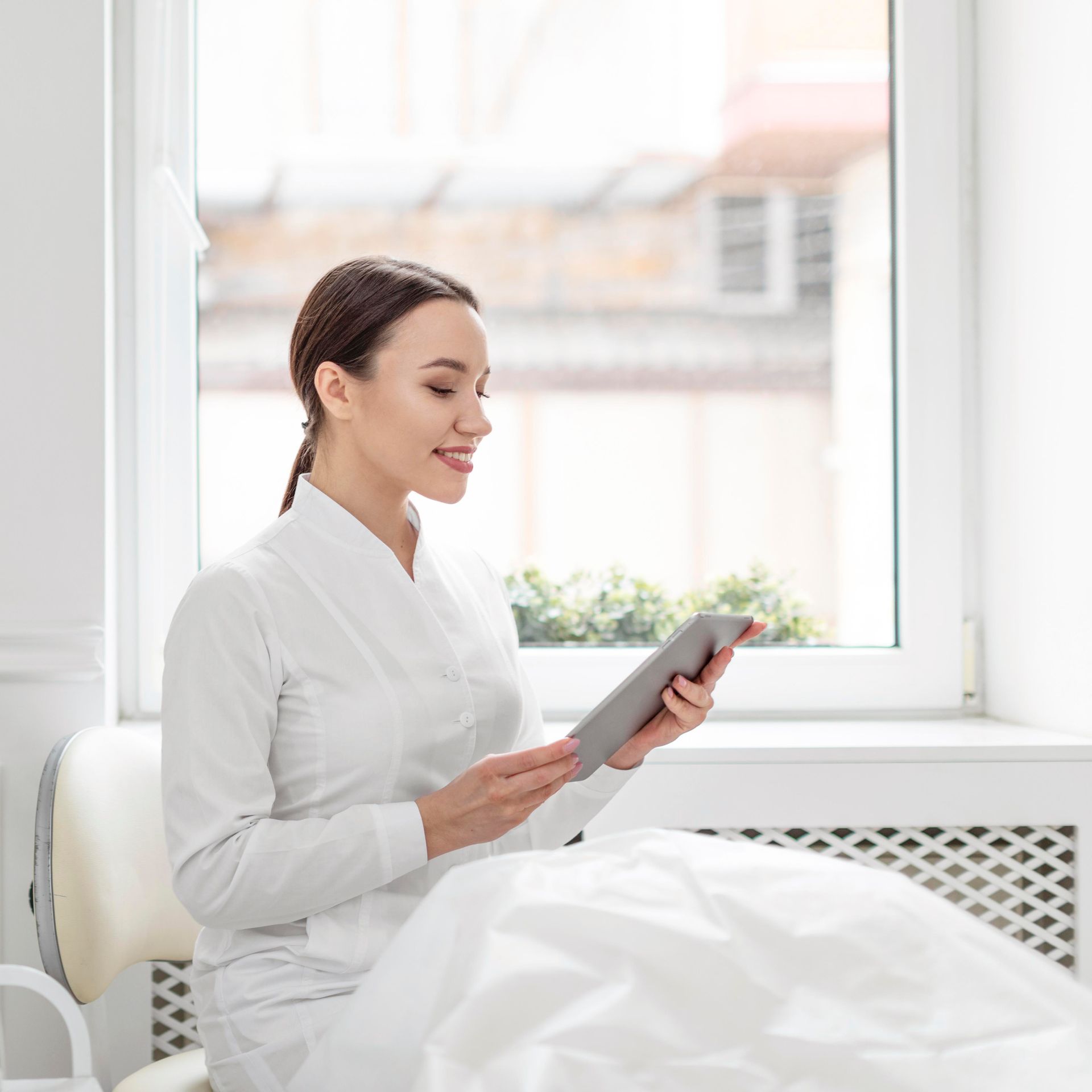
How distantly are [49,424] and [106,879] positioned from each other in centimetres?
70

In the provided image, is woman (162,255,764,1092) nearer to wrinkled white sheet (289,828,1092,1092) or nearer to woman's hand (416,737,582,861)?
woman's hand (416,737,582,861)

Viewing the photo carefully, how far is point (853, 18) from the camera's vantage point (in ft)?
6.48

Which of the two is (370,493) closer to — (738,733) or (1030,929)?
(738,733)

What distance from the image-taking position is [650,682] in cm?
119

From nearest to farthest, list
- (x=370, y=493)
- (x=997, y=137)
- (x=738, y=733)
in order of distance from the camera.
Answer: (x=370, y=493)
(x=738, y=733)
(x=997, y=137)

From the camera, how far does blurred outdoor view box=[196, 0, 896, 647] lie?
1932mm

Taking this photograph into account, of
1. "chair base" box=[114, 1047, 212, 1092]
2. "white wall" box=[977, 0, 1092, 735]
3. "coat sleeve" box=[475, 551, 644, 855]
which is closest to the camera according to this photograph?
"chair base" box=[114, 1047, 212, 1092]

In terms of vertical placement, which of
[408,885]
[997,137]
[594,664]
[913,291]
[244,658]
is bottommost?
[408,885]

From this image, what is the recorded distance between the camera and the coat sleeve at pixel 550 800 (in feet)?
4.41

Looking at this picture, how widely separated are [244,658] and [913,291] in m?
1.37

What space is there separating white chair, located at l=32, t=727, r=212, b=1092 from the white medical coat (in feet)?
0.42

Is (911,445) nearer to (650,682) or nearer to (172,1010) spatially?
(650,682)

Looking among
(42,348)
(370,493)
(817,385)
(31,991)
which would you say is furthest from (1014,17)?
(31,991)

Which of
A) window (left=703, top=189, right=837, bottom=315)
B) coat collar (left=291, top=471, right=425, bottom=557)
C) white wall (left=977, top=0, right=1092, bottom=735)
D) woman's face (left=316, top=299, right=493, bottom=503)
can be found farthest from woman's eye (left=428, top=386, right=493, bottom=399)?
white wall (left=977, top=0, right=1092, bottom=735)
